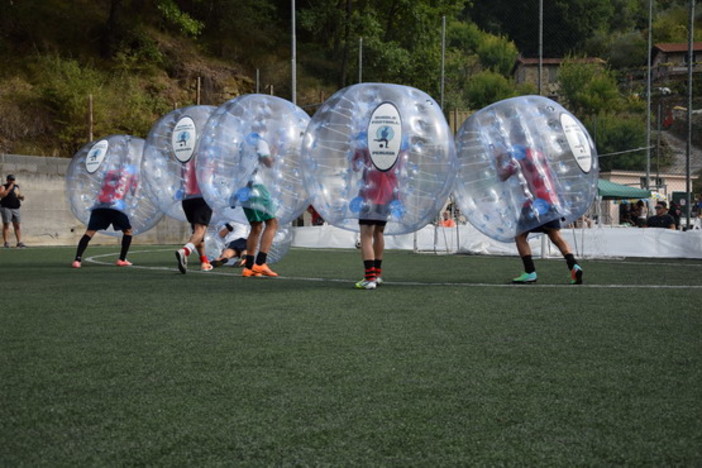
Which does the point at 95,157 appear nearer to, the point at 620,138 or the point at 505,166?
the point at 505,166

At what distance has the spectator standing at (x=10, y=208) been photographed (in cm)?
1714

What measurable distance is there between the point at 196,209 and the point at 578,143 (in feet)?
15.1

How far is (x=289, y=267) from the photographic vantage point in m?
11.2

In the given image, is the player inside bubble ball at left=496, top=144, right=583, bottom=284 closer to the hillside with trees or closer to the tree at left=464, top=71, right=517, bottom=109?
the hillside with trees

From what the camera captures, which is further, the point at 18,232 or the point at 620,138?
the point at 620,138

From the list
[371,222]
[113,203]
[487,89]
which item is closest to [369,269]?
[371,222]

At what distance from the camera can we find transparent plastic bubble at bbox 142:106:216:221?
9.98m

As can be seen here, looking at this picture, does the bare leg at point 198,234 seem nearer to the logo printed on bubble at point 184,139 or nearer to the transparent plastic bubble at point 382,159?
the logo printed on bubble at point 184,139

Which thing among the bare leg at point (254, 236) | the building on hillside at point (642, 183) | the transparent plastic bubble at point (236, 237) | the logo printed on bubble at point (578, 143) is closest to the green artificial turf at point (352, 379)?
the logo printed on bubble at point (578, 143)

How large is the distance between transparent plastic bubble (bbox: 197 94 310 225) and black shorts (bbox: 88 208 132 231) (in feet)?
9.32

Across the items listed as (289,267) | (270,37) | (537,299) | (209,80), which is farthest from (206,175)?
(270,37)

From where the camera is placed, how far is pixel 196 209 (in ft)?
32.7

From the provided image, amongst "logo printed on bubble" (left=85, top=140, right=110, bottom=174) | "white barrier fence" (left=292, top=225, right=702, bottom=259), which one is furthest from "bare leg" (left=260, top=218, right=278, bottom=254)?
"white barrier fence" (left=292, top=225, right=702, bottom=259)

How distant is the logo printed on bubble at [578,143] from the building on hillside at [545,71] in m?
68.9
